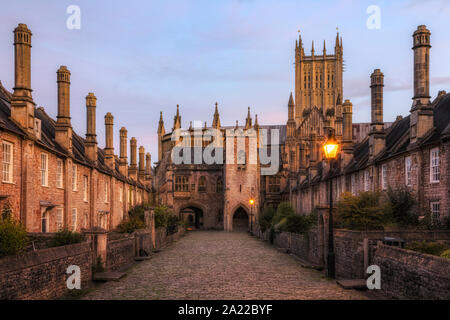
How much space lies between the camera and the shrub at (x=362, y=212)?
64.7ft

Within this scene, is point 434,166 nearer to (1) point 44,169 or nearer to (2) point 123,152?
(1) point 44,169

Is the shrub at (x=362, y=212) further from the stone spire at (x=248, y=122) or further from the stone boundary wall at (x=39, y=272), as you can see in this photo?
the stone spire at (x=248, y=122)

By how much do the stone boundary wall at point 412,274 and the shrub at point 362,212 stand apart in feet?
21.6

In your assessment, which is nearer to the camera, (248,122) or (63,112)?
(63,112)

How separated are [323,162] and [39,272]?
104ft

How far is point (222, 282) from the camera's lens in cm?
1534

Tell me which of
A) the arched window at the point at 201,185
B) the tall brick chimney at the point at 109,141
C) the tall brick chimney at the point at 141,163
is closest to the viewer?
the tall brick chimney at the point at 109,141

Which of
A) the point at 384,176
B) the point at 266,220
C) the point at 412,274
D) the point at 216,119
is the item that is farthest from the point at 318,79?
the point at 412,274

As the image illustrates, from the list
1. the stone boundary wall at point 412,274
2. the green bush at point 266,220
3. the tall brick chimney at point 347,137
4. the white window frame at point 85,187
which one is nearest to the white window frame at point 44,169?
the white window frame at point 85,187

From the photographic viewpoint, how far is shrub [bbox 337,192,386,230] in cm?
1973

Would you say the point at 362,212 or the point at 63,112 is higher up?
the point at 63,112

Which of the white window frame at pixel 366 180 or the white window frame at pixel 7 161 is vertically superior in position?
the white window frame at pixel 7 161

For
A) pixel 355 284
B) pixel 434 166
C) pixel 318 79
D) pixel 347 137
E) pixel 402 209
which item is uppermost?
pixel 318 79
